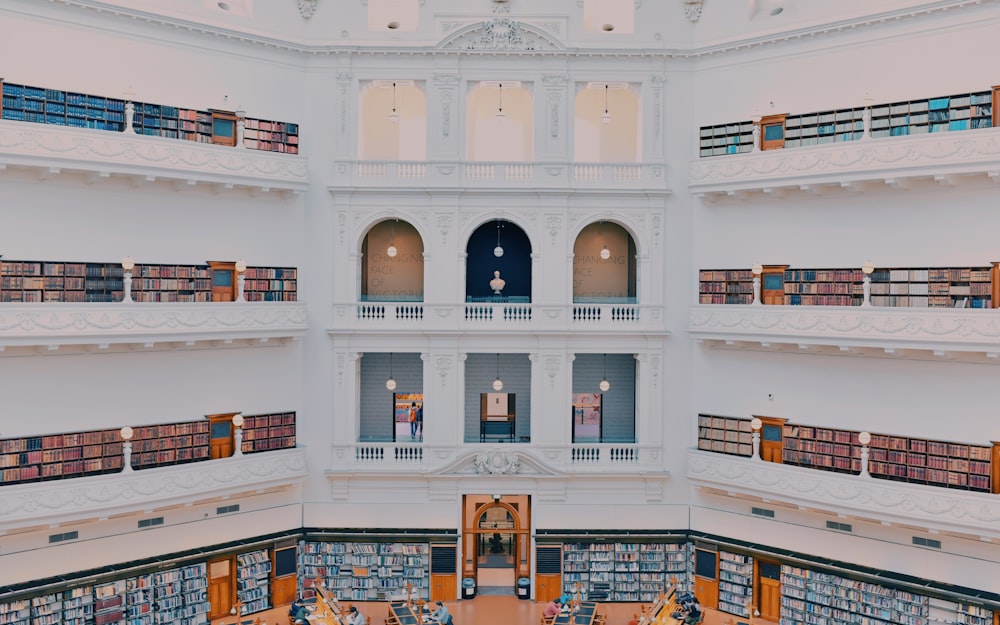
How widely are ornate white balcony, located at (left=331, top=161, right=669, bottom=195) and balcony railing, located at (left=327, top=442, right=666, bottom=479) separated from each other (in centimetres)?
570

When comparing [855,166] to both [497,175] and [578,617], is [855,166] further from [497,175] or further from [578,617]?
[578,617]

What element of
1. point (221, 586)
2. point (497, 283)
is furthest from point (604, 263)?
point (221, 586)

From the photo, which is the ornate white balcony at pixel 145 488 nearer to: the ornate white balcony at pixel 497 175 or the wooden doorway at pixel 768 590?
the ornate white balcony at pixel 497 175

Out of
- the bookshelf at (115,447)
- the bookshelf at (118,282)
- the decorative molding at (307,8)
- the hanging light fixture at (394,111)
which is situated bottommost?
the bookshelf at (115,447)

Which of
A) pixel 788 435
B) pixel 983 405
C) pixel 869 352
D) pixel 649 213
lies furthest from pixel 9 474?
pixel 983 405

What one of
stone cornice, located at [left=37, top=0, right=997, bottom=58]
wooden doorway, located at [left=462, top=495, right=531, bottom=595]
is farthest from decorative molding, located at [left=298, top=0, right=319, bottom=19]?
wooden doorway, located at [left=462, top=495, right=531, bottom=595]

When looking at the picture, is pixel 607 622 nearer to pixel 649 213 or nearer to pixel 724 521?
pixel 724 521

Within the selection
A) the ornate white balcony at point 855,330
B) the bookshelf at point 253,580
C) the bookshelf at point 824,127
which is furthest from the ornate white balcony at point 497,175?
the bookshelf at point 253,580

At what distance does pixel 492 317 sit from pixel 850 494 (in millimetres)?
8043

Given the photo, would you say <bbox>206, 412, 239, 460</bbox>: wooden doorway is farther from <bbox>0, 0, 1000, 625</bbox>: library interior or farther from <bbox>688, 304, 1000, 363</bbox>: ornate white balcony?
<bbox>688, 304, 1000, 363</bbox>: ornate white balcony

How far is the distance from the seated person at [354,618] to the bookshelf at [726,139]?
478 inches

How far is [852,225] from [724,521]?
6.73 metres

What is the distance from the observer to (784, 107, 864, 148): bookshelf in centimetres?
1691

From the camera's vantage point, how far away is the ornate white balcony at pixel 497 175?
18.7m
